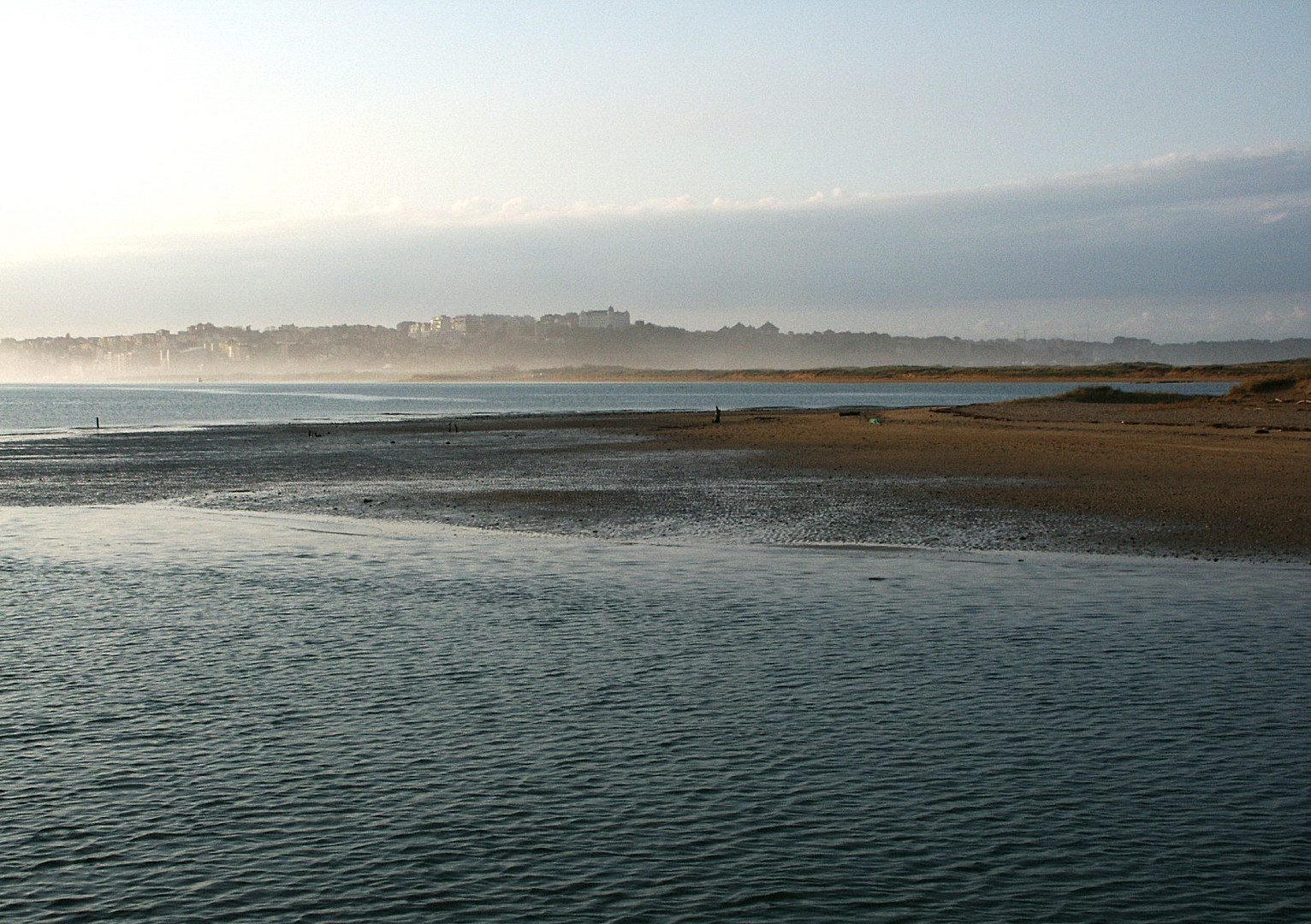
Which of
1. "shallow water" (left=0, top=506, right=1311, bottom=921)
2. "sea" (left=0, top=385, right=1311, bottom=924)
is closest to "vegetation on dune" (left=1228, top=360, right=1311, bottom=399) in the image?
"sea" (left=0, top=385, right=1311, bottom=924)

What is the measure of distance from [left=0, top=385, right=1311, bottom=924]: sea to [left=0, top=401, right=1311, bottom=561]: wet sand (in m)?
6.00

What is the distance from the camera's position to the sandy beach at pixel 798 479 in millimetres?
27250

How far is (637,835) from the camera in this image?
9.66m

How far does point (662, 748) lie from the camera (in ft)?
39.0

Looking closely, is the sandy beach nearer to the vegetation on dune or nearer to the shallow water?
the shallow water

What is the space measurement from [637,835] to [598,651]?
6.35m

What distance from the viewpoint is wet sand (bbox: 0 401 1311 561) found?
27234 millimetres

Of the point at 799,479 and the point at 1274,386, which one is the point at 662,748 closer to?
the point at 799,479

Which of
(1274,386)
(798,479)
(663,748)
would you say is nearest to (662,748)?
(663,748)

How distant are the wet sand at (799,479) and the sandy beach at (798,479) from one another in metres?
0.14

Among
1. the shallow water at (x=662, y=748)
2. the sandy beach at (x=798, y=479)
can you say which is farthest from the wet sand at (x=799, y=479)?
the shallow water at (x=662, y=748)

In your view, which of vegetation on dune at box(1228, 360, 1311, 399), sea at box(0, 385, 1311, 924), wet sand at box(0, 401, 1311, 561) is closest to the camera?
sea at box(0, 385, 1311, 924)

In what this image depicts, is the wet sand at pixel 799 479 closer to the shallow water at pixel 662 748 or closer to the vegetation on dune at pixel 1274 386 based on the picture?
the shallow water at pixel 662 748

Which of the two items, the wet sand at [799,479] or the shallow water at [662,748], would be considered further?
the wet sand at [799,479]
